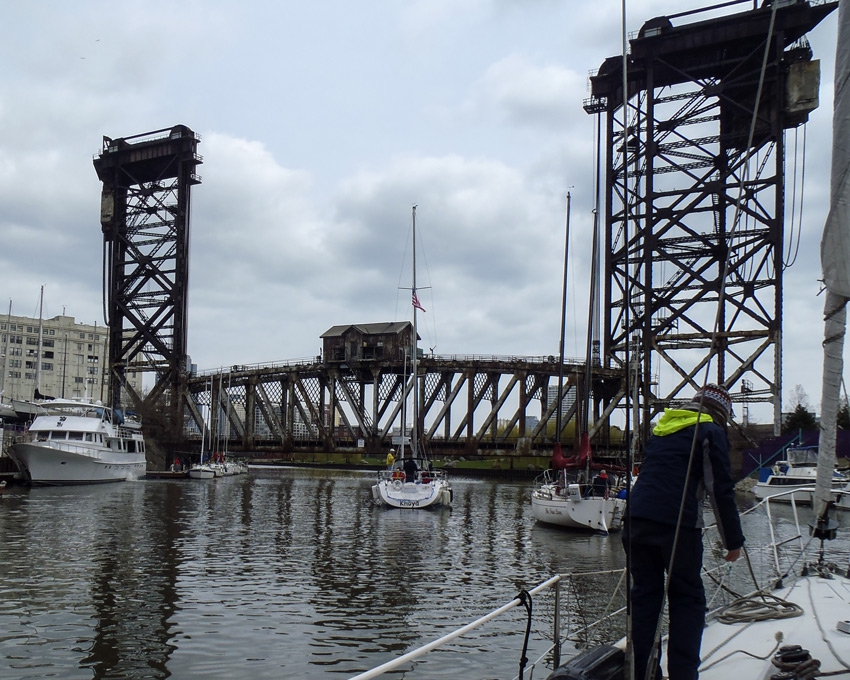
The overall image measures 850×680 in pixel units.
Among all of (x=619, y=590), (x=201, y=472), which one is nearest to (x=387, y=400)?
(x=201, y=472)

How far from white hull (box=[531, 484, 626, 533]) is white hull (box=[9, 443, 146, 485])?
2806 cm

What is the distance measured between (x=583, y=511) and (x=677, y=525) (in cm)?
1957

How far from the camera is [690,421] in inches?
206

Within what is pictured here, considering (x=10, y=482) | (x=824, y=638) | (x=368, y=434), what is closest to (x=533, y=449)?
(x=368, y=434)

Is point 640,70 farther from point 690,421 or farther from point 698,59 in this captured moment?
point 690,421

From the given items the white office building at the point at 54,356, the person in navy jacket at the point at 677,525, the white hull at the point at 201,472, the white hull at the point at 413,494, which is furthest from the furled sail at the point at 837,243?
the white office building at the point at 54,356

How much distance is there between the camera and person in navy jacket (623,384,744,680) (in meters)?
4.93

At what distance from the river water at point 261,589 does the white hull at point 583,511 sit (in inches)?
24.3

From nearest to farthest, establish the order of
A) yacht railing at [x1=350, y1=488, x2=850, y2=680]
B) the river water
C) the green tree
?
yacht railing at [x1=350, y1=488, x2=850, y2=680], the river water, the green tree

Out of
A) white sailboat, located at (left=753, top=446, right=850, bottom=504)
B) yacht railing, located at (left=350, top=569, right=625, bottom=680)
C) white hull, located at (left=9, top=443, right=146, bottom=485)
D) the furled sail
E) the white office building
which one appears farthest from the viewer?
the white office building

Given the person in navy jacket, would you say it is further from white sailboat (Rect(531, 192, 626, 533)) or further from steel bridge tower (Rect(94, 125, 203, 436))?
steel bridge tower (Rect(94, 125, 203, 436))

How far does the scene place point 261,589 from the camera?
1362 cm

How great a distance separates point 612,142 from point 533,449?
25.4 m

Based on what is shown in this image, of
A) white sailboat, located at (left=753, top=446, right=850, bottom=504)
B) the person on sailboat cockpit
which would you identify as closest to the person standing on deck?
the person on sailboat cockpit
